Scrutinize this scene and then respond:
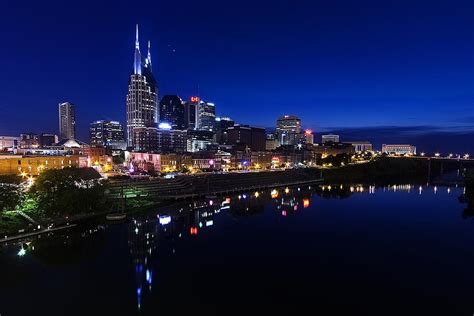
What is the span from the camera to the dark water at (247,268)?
16.9 meters

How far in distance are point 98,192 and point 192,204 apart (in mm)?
13545

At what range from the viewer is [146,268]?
2197cm

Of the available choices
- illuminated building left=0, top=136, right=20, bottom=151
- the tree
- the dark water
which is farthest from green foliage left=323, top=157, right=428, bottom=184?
illuminated building left=0, top=136, right=20, bottom=151

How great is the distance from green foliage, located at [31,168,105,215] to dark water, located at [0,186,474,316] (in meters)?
3.98

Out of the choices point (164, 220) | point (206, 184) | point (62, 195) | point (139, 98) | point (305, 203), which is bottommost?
point (305, 203)

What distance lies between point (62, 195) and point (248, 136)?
14423 cm

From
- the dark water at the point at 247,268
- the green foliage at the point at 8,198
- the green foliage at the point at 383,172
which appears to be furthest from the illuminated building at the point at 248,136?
the green foliage at the point at 8,198

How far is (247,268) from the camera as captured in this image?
21875 millimetres

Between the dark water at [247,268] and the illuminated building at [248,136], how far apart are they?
135032 mm

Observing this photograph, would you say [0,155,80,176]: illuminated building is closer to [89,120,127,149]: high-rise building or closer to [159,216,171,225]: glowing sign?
[159,216,171,225]: glowing sign

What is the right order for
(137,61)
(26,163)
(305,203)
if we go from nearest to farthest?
(305,203), (26,163), (137,61)

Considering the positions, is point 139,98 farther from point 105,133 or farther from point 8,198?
point 8,198

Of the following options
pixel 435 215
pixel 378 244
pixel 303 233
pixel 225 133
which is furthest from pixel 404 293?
pixel 225 133

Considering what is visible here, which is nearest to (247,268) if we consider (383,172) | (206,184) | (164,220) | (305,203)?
(164,220)
